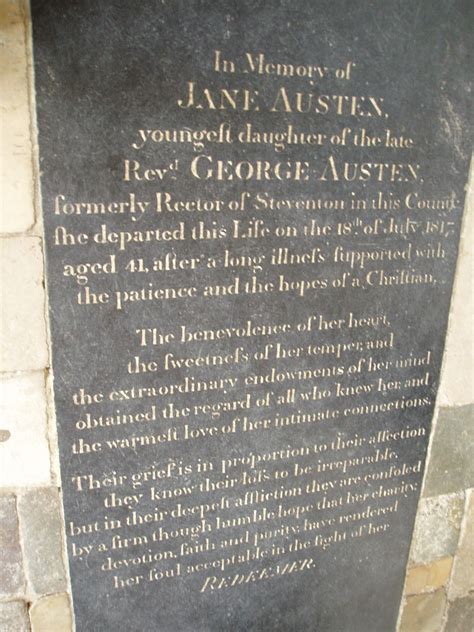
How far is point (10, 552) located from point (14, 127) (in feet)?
4.06

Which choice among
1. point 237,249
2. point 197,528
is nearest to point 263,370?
point 237,249

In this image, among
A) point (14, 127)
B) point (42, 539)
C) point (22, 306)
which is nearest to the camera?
point (14, 127)

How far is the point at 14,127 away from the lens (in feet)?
4.24

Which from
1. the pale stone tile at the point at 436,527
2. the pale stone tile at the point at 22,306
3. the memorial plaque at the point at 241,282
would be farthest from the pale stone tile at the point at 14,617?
the pale stone tile at the point at 436,527

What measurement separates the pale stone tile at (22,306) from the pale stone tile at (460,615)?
2.02 m

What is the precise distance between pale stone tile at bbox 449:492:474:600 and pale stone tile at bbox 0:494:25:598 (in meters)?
1.68

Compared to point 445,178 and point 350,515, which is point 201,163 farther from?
point 350,515

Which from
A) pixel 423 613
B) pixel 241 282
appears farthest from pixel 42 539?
pixel 423 613

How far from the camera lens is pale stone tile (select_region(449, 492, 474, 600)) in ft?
6.99

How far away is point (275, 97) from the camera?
142 centimetres

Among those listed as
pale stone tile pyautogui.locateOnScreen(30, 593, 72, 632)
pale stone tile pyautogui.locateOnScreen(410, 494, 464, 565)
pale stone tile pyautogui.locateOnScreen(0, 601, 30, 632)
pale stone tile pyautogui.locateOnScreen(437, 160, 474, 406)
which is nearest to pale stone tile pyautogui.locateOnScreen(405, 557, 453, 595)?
pale stone tile pyautogui.locateOnScreen(410, 494, 464, 565)

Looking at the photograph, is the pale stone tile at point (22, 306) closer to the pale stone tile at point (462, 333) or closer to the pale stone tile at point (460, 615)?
the pale stone tile at point (462, 333)

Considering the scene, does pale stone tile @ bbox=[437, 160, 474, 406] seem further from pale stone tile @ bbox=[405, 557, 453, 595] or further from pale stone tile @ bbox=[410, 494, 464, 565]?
pale stone tile @ bbox=[405, 557, 453, 595]

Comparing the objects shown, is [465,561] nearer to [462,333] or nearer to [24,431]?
[462,333]
